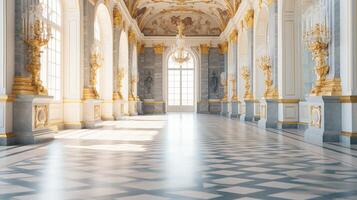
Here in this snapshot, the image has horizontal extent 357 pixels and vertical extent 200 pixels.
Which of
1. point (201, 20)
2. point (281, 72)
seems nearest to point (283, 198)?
point (281, 72)

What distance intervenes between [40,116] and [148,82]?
2550cm

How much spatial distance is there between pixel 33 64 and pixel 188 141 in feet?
14.1

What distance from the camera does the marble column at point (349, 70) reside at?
958cm

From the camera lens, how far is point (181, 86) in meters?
37.2

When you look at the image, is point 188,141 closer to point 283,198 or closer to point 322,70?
point 322,70

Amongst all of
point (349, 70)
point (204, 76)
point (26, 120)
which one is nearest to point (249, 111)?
point (349, 70)

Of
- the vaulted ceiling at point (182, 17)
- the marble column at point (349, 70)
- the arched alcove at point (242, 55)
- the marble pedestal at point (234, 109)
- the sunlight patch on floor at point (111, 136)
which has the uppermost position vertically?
the vaulted ceiling at point (182, 17)

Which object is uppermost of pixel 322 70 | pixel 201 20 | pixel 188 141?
pixel 201 20

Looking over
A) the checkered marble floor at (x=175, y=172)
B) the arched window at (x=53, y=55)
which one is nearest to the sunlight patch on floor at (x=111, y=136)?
the checkered marble floor at (x=175, y=172)

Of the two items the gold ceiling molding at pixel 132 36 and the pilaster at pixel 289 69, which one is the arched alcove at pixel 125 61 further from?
the pilaster at pixel 289 69

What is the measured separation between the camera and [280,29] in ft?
51.1

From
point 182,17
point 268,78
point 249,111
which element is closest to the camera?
point 268,78

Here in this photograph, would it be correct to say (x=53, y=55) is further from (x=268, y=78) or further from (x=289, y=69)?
(x=289, y=69)

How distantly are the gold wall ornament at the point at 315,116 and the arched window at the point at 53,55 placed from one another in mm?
8498
